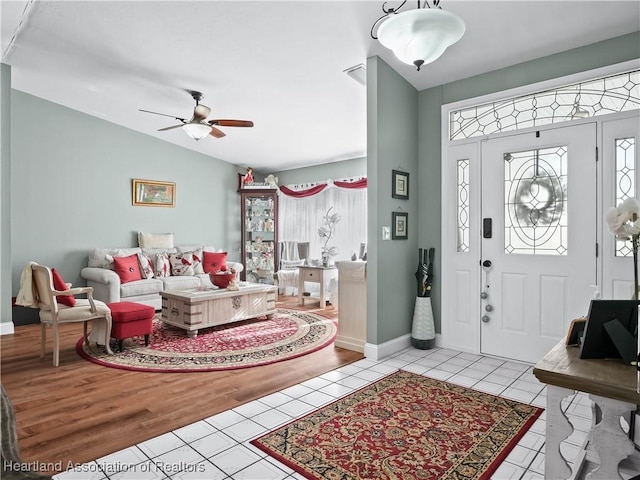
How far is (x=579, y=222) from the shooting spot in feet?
10.7

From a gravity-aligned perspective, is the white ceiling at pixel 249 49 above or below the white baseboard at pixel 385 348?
above

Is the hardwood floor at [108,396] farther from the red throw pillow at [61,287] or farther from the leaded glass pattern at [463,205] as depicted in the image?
the leaded glass pattern at [463,205]

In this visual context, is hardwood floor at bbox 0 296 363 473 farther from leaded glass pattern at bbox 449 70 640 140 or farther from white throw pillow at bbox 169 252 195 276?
leaded glass pattern at bbox 449 70 640 140

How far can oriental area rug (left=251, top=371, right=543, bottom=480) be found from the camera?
1927mm

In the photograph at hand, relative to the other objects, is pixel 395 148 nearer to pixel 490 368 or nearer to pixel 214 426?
pixel 490 368

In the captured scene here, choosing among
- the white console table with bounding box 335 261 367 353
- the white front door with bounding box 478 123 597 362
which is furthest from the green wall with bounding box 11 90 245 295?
the white front door with bounding box 478 123 597 362

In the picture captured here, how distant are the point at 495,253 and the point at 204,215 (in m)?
5.48

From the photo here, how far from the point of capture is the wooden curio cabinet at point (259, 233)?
7738 mm

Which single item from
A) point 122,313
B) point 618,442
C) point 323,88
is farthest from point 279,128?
point 618,442

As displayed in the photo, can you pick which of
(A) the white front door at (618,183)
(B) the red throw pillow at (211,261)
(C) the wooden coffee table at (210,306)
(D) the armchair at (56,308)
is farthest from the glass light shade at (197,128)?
(A) the white front door at (618,183)

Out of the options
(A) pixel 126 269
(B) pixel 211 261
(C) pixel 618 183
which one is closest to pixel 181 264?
(B) pixel 211 261

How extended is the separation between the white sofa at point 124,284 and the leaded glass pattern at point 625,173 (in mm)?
5383

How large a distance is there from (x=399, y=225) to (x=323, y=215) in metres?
3.49

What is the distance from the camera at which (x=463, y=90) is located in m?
3.97
